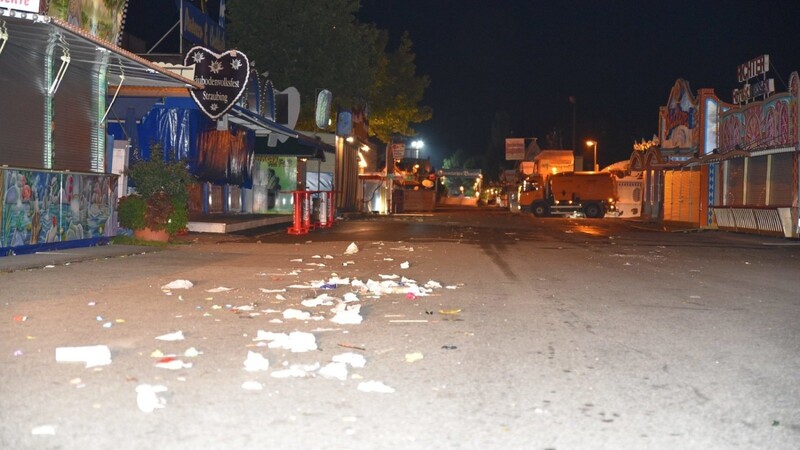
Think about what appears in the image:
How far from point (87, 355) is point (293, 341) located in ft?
5.39

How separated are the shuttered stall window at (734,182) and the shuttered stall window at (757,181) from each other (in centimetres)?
69

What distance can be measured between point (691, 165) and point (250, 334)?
33.1m

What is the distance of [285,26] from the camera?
38.2 metres

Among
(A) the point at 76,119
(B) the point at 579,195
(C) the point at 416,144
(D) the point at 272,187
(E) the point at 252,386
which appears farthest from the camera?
(C) the point at 416,144

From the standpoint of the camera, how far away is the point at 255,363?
6.03m

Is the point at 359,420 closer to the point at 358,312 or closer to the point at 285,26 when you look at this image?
the point at 358,312

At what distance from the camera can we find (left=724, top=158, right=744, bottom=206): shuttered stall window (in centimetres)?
3091

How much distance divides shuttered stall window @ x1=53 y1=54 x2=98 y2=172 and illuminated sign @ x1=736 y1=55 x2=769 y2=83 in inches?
961

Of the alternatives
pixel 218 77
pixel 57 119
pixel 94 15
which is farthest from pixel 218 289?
pixel 218 77

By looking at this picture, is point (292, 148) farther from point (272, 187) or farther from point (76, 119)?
point (76, 119)

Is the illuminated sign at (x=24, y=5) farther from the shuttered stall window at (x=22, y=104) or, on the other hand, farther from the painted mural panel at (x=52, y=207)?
the painted mural panel at (x=52, y=207)

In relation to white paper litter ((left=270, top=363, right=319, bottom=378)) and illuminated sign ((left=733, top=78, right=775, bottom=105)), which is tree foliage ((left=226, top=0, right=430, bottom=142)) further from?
white paper litter ((left=270, top=363, right=319, bottom=378))

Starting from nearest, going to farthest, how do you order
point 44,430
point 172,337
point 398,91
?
point 44,430 → point 172,337 → point 398,91

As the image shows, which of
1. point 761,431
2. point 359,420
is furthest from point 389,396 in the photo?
point 761,431
